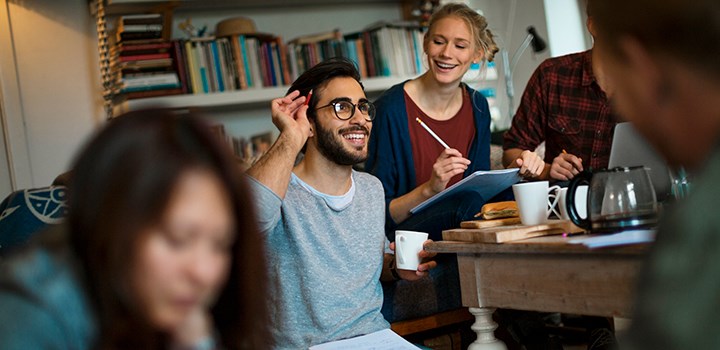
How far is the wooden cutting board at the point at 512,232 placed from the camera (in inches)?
72.2

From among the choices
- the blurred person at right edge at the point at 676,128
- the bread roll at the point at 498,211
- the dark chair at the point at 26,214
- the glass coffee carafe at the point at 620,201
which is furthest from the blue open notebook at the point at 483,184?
the blurred person at right edge at the point at 676,128

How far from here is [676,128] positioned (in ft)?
2.49

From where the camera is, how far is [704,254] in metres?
0.63

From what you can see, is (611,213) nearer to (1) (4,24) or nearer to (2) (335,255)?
(2) (335,255)

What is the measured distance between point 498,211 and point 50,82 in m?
2.98

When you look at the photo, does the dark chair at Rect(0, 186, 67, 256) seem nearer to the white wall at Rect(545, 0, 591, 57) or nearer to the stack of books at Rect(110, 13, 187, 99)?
the stack of books at Rect(110, 13, 187, 99)

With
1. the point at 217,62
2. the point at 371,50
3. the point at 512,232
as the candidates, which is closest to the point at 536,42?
the point at 371,50

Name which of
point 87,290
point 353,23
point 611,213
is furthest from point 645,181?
point 353,23

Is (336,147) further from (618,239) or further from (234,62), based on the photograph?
(234,62)

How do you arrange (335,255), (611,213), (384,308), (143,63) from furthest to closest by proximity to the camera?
(143,63) → (384,308) → (335,255) → (611,213)

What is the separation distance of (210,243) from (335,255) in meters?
1.31

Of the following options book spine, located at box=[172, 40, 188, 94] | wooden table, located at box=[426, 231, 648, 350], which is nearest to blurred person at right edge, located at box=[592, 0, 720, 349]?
wooden table, located at box=[426, 231, 648, 350]

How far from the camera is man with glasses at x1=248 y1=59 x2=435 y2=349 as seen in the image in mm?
2250

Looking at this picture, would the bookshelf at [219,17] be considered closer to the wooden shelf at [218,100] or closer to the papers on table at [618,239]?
the wooden shelf at [218,100]
